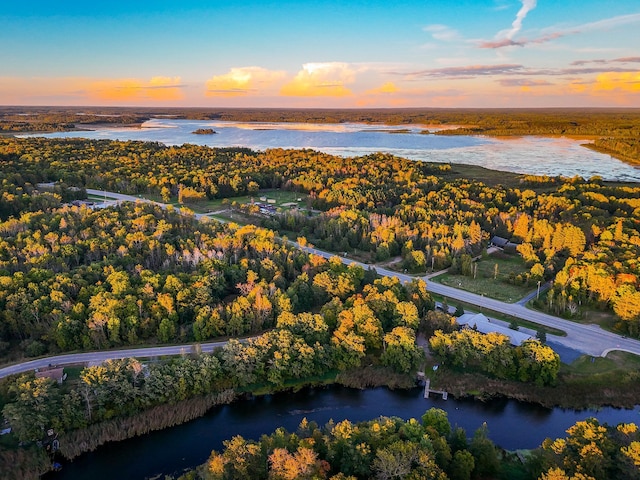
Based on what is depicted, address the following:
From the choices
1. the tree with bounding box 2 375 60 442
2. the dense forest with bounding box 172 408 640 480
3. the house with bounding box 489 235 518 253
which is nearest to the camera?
the dense forest with bounding box 172 408 640 480

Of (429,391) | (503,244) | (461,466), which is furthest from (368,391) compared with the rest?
(503,244)

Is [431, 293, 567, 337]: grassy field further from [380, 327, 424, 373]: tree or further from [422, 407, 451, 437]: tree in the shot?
[422, 407, 451, 437]: tree

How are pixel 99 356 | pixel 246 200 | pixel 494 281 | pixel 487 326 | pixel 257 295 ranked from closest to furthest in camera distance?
1. pixel 99 356
2. pixel 487 326
3. pixel 257 295
4. pixel 494 281
5. pixel 246 200

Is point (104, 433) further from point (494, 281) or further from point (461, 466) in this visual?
point (494, 281)

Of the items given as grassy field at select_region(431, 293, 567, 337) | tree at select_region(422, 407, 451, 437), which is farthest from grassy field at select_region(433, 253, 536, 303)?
tree at select_region(422, 407, 451, 437)

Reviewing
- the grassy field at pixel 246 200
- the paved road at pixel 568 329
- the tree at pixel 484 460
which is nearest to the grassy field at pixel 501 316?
the paved road at pixel 568 329

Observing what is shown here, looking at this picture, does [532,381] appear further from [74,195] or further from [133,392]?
[74,195]
